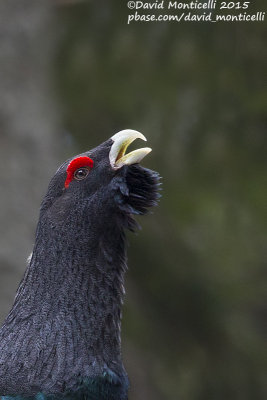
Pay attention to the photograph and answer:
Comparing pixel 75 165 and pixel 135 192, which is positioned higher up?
pixel 75 165

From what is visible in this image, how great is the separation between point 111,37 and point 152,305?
2915 mm

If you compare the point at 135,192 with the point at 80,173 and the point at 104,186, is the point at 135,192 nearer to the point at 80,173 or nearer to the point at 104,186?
the point at 104,186

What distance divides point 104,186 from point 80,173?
0.54 feet

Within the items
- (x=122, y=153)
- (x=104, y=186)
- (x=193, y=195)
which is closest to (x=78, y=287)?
(x=104, y=186)

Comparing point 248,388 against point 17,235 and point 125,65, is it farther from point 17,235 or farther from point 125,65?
point 125,65

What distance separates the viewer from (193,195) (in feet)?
28.0

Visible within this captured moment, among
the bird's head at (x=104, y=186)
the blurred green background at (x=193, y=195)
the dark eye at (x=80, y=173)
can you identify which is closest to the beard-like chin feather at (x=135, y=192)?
the bird's head at (x=104, y=186)

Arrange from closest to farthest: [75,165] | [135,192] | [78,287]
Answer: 1. [78,287]
2. [75,165]
3. [135,192]

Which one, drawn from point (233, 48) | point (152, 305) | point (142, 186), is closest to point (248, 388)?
point (152, 305)

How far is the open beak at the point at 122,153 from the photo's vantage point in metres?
5.07

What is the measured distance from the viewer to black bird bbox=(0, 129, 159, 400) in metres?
4.63

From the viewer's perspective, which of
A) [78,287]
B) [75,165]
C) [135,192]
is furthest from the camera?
[135,192]

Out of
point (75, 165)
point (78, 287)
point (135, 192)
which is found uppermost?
point (75, 165)

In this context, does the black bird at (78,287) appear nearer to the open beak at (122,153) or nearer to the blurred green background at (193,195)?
the open beak at (122,153)
